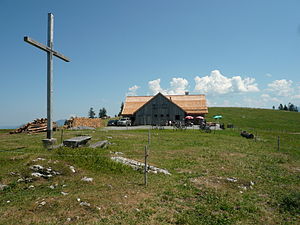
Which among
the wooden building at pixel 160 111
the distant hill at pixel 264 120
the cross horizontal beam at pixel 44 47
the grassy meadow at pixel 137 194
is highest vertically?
the cross horizontal beam at pixel 44 47

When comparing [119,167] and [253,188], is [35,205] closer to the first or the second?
[119,167]

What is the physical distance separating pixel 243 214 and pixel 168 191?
241cm

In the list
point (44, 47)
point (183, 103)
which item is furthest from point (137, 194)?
point (183, 103)

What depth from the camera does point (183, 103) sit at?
55781 millimetres

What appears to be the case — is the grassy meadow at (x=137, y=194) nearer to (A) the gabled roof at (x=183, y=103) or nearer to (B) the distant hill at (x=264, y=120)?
(A) the gabled roof at (x=183, y=103)

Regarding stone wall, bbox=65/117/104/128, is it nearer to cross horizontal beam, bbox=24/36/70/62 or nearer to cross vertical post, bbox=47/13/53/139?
cross horizontal beam, bbox=24/36/70/62

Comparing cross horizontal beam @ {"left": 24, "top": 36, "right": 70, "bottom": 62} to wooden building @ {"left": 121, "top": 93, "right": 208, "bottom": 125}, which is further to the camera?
wooden building @ {"left": 121, "top": 93, "right": 208, "bottom": 125}

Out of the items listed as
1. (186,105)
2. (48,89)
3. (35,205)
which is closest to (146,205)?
(35,205)

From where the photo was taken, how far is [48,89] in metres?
10.6

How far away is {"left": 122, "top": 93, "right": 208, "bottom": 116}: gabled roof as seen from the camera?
52531mm

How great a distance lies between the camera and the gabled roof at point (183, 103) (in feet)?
172

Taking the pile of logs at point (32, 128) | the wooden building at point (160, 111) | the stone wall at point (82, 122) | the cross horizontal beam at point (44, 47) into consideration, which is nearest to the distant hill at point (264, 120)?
the wooden building at point (160, 111)

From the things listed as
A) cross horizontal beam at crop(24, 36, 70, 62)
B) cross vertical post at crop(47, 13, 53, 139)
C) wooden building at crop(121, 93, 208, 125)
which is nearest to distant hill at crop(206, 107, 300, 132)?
wooden building at crop(121, 93, 208, 125)

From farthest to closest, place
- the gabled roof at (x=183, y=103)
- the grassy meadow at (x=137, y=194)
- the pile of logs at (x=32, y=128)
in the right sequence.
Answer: the gabled roof at (x=183, y=103)
the pile of logs at (x=32, y=128)
the grassy meadow at (x=137, y=194)
